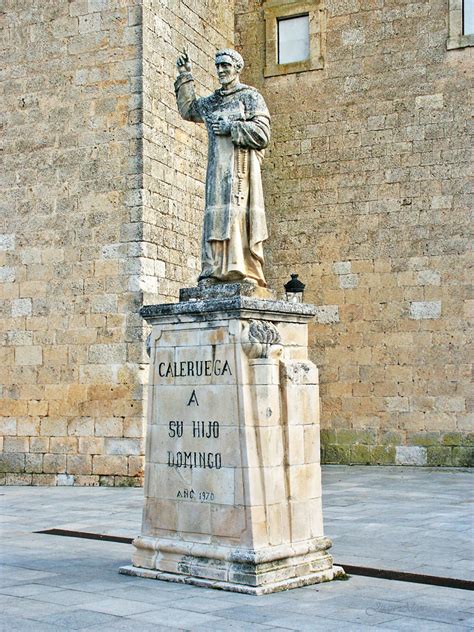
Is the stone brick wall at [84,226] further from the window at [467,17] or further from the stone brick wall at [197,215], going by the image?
the window at [467,17]

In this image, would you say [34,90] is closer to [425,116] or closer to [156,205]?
[156,205]

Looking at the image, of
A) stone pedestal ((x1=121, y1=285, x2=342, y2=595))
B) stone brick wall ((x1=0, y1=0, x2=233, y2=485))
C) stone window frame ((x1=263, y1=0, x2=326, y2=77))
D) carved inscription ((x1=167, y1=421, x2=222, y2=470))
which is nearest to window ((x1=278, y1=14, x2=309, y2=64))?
stone window frame ((x1=263, y1=0, x2=326, y2=77))

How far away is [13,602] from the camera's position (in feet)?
18.5

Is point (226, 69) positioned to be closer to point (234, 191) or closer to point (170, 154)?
point (234, 191)

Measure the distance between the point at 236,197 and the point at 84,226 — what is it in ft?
19.6

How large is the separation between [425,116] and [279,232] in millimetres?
2689

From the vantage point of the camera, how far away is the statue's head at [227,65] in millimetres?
6762

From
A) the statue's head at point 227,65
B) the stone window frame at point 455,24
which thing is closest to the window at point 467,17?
the stone window frame at point 455,24

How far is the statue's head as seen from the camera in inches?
266

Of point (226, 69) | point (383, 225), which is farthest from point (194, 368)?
point (383, 225)

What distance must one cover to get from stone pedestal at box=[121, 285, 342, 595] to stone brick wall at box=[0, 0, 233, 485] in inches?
209

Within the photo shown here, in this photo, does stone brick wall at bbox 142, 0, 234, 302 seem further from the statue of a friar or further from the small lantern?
the statue of a friar

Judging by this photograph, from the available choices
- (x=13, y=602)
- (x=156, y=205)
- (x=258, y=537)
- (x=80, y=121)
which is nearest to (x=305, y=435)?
(x=258, y=537)

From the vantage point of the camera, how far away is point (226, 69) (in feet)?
22.3
